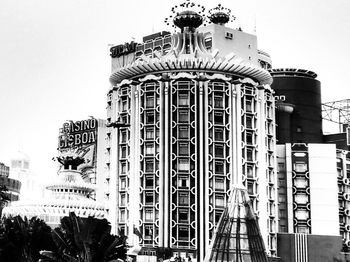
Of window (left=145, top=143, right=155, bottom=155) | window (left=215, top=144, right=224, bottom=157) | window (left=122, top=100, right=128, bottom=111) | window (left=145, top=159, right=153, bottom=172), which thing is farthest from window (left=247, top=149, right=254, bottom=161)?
window (left=122, top=100, right=128, bottom=111)

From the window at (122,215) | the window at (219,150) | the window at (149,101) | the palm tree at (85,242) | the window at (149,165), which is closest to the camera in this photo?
the palm tree at (85,242)

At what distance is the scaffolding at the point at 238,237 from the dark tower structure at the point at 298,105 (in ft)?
174

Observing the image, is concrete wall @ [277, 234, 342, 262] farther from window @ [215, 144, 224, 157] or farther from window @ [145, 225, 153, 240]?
window @ [145, 225, 153, 240]

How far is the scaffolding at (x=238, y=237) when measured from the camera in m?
62.3

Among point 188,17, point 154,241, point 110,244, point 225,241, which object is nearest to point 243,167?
point 154,241

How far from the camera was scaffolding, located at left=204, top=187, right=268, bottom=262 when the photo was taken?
62312 millimetres

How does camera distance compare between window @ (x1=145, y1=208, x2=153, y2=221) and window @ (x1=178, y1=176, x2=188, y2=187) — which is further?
window @ (x1=145, y1=208, x2=153, y2=221)

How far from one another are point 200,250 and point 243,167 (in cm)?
1464

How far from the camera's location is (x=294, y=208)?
346ft

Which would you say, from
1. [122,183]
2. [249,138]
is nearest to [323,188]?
[249,138]

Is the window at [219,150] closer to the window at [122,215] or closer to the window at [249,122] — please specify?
the window at [249,122]

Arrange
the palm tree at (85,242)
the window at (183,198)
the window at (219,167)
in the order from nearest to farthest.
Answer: the palm tree at (85,242) → the window at (183,198) → the window at (219,167)

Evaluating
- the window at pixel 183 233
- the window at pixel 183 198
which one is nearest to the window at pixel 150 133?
the window at pixel 183 198

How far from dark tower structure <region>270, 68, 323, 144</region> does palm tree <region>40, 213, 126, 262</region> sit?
71.4 metres
